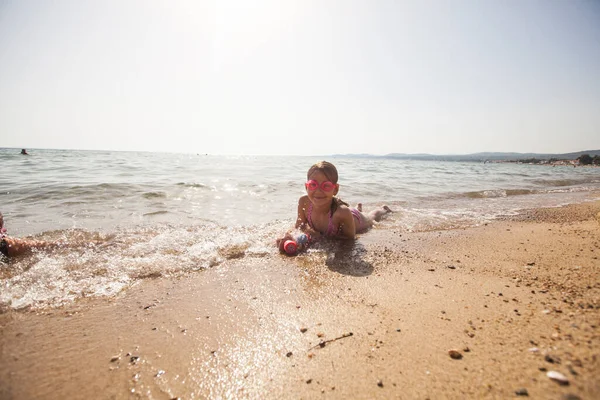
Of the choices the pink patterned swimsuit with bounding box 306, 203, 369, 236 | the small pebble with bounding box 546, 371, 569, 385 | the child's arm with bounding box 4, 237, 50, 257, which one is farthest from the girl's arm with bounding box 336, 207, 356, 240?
the child's arm with bounding box 4, 237, 50, 257

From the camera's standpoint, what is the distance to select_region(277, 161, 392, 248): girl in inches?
156

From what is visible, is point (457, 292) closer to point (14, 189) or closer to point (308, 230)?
point (308, 230)

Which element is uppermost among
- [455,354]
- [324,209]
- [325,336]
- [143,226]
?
[324,209]

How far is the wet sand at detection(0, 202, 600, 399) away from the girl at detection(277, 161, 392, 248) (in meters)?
1.36

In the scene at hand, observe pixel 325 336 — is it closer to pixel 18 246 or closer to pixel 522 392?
pixel 522 392

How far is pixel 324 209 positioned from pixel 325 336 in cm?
277

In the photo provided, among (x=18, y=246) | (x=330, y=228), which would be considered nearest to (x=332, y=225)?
(x=330, y=228)

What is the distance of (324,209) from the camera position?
436cm

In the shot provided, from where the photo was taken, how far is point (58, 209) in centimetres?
606

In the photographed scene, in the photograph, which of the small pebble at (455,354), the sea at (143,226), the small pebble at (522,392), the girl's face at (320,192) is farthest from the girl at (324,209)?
the small pebble at (522,392)

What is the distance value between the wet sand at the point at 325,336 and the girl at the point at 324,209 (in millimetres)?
1363

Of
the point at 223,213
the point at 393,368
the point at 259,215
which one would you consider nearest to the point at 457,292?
the point at 393,368

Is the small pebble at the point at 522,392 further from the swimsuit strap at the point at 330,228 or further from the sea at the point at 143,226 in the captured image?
the swimsuit strap at the point at 330,228

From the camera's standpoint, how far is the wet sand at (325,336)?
1.27 metres
